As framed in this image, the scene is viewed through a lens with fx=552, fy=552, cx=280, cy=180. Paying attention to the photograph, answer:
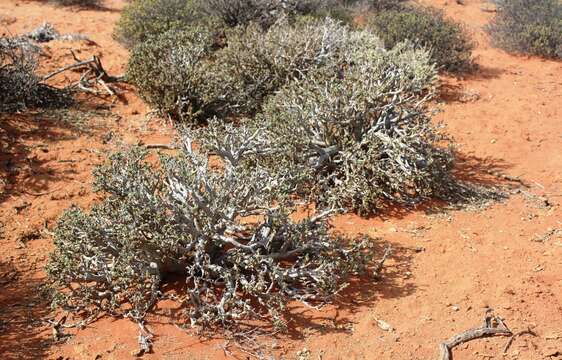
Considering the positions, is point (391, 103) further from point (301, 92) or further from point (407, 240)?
point (407, 240)

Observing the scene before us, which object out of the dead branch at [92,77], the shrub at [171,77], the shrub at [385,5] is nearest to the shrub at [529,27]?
the shrub at [385,5]

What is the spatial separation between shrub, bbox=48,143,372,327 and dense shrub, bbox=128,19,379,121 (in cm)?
276

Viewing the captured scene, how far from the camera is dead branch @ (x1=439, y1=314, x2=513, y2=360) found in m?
3.46

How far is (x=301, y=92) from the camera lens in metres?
5.96

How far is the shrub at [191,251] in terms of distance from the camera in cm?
354

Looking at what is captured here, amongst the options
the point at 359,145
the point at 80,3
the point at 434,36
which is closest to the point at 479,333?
the point at 359,145

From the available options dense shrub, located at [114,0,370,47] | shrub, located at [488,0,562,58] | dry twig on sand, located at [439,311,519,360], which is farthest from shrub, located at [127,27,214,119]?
shrub, located at [488,0,562,58]

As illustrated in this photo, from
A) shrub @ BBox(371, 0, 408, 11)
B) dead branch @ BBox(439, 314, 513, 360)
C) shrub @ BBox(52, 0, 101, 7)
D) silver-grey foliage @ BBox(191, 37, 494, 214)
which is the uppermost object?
shrub @ BBox(371, 0, 408, 11)

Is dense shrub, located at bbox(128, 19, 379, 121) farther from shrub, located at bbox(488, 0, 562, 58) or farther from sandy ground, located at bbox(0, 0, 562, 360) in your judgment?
shrub, located at bbox(488, 0, 562, 58)

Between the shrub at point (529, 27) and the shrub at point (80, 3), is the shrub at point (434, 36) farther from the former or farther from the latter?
the shrub at point (80, 3)

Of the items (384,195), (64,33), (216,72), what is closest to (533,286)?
(384,195)

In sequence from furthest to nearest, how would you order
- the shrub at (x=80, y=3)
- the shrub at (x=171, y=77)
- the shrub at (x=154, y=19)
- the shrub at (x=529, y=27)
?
the shrub at (x=80, y=3) < the shrub at (x=529, y=27) < the shrub at (x=154, y=19) < the shrub at (x=171, y=77)

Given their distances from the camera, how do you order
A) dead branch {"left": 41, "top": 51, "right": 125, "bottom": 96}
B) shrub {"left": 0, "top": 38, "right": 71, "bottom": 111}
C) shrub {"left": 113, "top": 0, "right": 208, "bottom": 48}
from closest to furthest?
1. shrub {"left": 0, "top": 38, "right": 71, "bottom": 111}
2. dead branch {"left": 41, "top": 51, "right": 125, "bottom": 96}
3. shrub {"left": 113, "top": 0, "right": 208, "bottom": 48}

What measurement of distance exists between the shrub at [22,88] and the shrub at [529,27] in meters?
8.37
